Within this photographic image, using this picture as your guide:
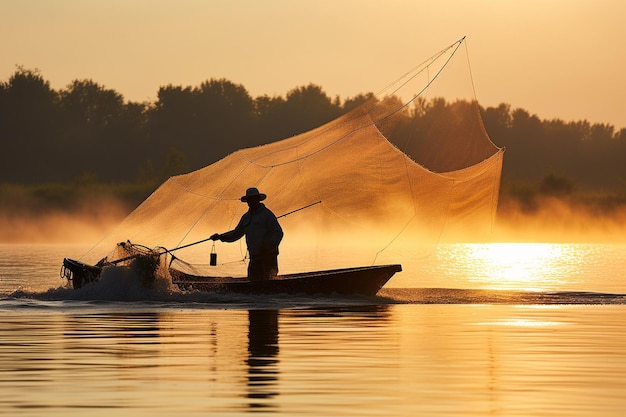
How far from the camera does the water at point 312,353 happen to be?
48.0 feet

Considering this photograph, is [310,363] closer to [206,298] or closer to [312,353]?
[312,353]

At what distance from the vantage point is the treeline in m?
126

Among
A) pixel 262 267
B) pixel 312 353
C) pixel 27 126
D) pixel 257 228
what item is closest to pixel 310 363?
pixel 312 353

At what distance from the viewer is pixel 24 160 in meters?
125

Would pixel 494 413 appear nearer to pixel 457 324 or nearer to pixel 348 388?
pixel 348 388

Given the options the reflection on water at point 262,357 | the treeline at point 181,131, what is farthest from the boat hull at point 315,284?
the treeline at point 181,131

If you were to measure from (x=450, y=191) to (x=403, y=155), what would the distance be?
47.8 inches

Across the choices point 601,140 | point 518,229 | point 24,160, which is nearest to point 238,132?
point 24,160

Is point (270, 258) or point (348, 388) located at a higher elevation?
point (270, 258)

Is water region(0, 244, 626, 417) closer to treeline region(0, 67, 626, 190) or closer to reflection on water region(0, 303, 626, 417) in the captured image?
reflection on water region(0, 303, 626, 417)

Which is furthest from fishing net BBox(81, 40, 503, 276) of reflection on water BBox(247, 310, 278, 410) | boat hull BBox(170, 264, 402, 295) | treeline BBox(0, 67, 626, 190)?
treeline BBox(0, 67, 626, 190)

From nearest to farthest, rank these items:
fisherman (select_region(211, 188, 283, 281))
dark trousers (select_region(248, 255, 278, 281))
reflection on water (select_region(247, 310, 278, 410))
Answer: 1. reflection on water (select_region(247, 310, 278, 410))
2. fisherman (select_region(211, 188, 283, 281))
3. dark trousers (select_region(248, 255, 278, 281))

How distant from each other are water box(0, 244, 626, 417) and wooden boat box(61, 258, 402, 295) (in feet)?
0.86

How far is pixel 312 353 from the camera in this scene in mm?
18969
